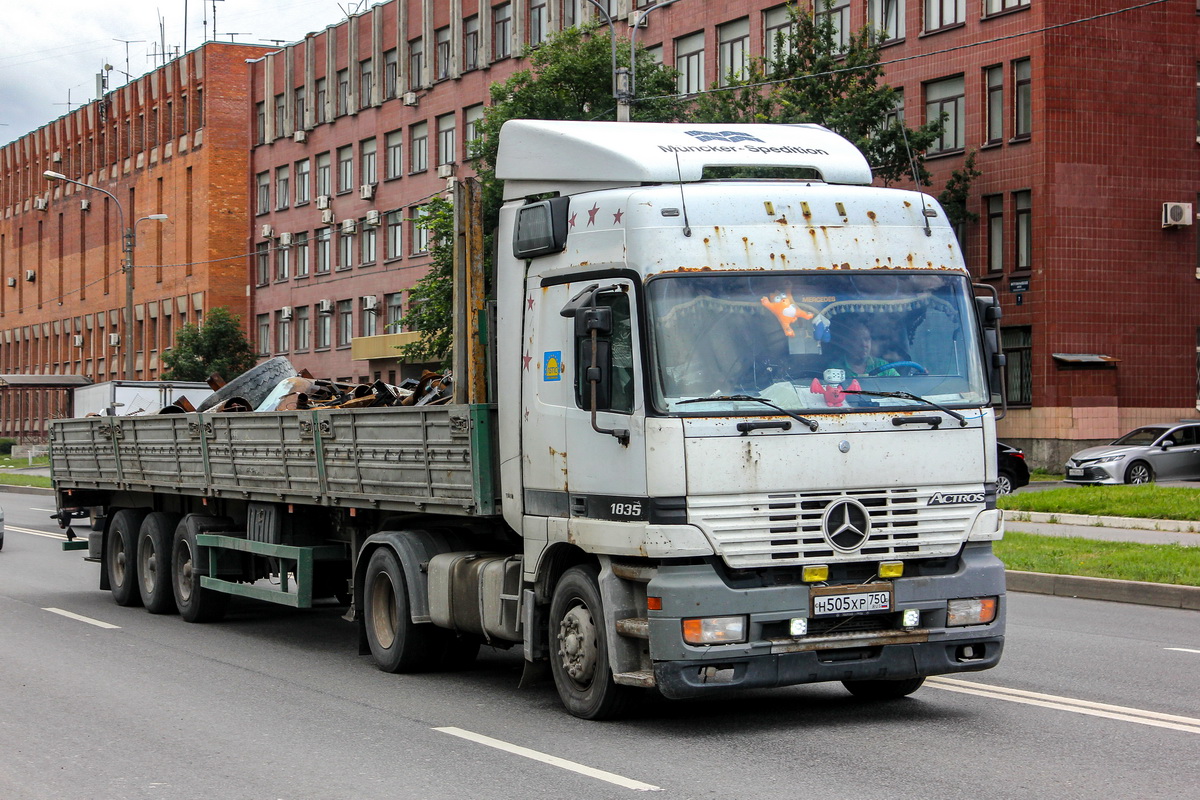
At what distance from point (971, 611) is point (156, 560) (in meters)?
8.96

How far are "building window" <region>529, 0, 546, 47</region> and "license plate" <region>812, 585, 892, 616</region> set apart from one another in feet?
152

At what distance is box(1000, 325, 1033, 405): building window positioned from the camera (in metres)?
36.9

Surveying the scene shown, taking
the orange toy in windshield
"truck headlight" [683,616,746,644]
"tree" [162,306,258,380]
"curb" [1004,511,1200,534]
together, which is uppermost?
"tree" [162,306,258,380]

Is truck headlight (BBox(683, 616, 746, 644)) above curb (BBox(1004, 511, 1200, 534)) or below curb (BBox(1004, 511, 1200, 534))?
above

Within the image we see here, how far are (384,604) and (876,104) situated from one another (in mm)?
28710

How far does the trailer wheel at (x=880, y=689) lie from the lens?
9.09 m

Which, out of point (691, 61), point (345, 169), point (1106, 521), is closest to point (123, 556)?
point (1106, 521)

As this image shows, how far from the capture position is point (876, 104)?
37062mm

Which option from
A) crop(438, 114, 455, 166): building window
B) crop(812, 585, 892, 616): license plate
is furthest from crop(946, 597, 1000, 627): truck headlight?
crop(438, 114, 455, 166): building window

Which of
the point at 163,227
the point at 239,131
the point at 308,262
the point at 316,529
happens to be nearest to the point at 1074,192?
the point at 316,529

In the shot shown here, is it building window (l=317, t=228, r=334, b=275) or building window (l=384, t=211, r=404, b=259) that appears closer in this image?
building window (l=384, t=211, r=404, b=259)

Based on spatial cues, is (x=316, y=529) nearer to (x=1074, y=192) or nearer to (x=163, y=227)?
(x=1074, y=192)

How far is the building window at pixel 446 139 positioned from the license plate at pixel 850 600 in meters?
50.2

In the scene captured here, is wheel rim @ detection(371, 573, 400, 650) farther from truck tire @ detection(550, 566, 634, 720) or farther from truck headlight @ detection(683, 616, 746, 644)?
truck headlight @ detection(683, 616, 746, 644)
